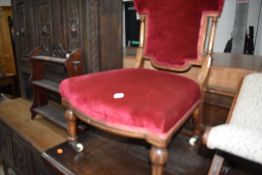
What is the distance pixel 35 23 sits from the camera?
173cm

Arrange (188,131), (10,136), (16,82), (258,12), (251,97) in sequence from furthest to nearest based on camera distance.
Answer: (16,82) → (258,12) → (10,136) → (188,131) → (251,97)

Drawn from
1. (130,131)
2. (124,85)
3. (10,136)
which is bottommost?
(10,136)

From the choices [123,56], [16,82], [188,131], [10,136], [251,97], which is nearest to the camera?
[251,97]

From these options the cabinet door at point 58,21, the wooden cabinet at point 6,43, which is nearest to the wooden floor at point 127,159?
the cabinet door at point 58,21

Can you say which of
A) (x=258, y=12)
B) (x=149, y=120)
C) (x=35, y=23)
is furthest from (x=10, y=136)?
(x=258, y=12)

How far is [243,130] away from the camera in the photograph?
1.82ft

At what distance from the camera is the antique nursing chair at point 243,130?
52 centimetres

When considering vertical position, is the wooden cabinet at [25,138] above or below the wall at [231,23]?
below

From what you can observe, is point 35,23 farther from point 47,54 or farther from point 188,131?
point 188,131

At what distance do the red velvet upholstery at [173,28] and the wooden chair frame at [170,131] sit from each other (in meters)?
0.03

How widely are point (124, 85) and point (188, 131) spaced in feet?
1.99

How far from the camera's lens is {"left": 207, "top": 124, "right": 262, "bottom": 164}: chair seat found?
51 centimetres

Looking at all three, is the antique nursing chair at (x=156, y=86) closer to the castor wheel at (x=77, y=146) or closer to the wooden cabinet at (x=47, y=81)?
the castor wheel at (x=77, y=146)

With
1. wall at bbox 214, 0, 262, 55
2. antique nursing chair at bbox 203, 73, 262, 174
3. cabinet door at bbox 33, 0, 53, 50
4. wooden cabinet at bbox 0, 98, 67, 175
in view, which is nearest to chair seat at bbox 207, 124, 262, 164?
antique nursing chair at bbox 203, 73, 262, 174
